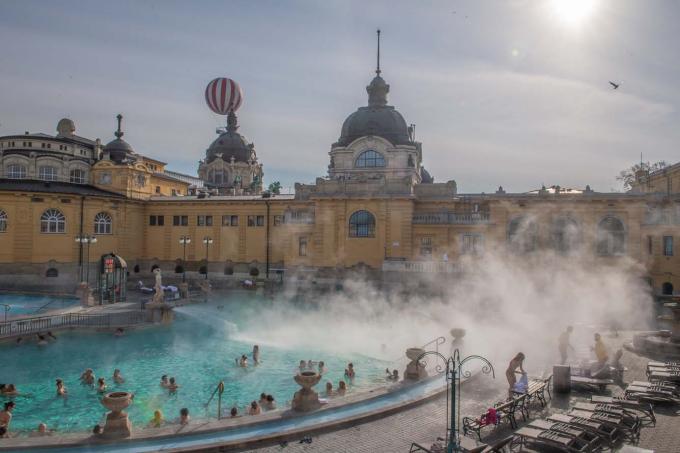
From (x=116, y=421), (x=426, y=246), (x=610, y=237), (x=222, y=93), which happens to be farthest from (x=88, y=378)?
(x=222, y=93)

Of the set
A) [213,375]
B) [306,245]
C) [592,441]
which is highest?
[306,245]

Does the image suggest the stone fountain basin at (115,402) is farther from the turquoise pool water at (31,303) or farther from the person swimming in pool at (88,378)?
the turquoise pool water at (31,303)

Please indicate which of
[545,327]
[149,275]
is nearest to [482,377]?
[545,327]

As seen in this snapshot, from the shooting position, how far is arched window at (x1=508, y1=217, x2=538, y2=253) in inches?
1406

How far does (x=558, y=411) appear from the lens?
42.1 feet

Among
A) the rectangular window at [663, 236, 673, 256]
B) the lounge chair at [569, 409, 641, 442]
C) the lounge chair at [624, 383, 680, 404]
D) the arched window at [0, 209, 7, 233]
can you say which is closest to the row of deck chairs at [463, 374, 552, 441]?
the lounge chair at [569, 409, 641, 442]

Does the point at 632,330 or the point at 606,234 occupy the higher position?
the point at 606,234

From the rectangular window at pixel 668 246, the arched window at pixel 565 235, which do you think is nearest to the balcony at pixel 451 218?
the arched window at pixel 565 235

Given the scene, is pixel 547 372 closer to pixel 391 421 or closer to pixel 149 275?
pixel 391 421

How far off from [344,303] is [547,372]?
1787 centimetres

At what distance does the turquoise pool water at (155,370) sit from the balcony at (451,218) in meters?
15.4

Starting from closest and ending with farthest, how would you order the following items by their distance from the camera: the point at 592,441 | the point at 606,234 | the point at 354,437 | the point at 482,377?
1. the point at 592,441
2. the point at 354,437
3. the point at 482,377
4. the point at 606,234

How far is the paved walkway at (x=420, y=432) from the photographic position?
35.5ft

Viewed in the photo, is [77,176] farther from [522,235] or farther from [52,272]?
[522,235]
